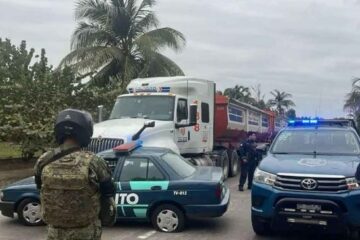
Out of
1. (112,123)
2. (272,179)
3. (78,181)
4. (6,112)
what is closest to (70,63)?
(6,112)

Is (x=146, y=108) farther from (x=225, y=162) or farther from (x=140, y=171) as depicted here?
(x=225, y=162)

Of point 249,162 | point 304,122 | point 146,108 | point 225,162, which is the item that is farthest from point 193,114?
point 225,162

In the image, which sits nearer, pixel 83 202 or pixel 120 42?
pixel 83 202

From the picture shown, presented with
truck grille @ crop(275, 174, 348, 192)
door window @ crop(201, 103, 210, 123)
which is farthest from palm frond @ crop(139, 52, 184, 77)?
truck grille @ crop(275, 174, 348, 192)

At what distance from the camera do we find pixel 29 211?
8.58 metres

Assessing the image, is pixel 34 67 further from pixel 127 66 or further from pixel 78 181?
pixel 78 181

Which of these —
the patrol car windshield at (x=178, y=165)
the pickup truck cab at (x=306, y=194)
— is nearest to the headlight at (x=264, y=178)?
the pickup truck cab at (x=306, y=194)

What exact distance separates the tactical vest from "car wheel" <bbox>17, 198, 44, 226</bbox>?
17.5 feet

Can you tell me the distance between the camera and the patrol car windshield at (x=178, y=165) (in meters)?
8.48

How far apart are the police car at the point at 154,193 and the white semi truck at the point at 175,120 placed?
2.59 metres

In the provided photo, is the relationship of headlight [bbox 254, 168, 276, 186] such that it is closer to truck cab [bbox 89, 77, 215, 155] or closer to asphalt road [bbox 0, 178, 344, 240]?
asphalt road [bbox 0, 178, 344, 240]

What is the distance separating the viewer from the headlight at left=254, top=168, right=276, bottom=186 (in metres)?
7.22

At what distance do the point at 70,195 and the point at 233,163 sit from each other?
14.8 meters

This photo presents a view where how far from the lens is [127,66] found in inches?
1001
